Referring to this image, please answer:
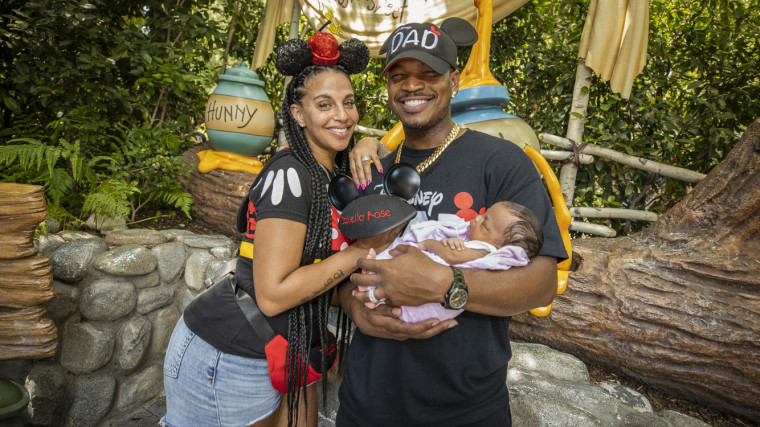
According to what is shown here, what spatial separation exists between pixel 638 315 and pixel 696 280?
0.38m

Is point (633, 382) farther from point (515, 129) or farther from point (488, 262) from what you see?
point (488, 262)

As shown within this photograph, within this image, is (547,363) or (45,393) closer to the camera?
(547,363)

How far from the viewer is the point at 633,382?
2631 millimetres

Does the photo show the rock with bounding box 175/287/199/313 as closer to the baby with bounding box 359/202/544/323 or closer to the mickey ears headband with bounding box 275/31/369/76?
the mickey ears headband with bounding box 275/31/369/76

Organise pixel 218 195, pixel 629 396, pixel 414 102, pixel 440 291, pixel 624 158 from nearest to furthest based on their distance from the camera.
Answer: pixel 440 291
pixel 414 102
pixel 629 396
pixel 624 158
pixel 218 195

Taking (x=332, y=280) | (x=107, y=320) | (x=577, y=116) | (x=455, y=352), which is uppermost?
(x=577, y=116)

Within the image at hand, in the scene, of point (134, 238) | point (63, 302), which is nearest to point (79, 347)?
point (63, 302)

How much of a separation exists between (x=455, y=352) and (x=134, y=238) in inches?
119

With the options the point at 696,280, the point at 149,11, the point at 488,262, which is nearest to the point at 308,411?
the point at 488,262

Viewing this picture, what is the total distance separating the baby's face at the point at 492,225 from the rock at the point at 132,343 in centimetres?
287

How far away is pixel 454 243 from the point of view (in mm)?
1330

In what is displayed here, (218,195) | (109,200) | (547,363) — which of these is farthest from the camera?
(218,195)

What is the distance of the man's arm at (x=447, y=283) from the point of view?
1217 millimetres

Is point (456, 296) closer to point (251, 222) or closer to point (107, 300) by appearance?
point (251, 222)
